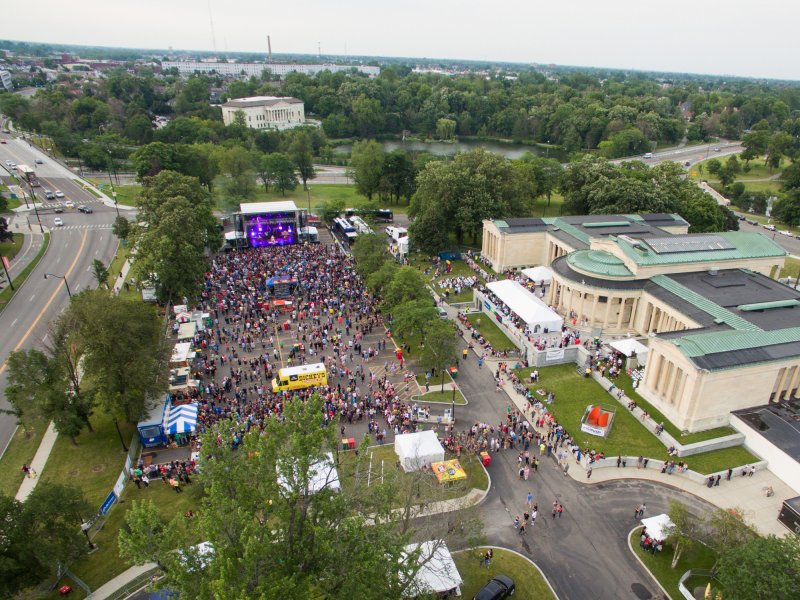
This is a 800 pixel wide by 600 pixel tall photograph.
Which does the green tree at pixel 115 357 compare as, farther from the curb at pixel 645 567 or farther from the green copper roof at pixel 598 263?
the green copper roof at pixel 598 263

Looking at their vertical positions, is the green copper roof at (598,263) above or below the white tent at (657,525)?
above

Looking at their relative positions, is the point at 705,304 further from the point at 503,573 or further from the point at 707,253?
the point at 503,573

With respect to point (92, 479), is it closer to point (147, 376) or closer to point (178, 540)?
point (147, 376)

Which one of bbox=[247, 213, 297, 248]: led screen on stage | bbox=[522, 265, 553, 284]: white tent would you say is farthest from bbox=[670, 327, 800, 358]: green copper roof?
bbox=[247, 213, 297, 248]: led screen on stage

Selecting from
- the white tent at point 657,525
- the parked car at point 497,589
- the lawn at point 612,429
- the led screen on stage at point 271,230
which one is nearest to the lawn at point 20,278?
the led screen on stage at point 271,230

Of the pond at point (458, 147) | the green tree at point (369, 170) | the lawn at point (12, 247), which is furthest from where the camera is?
the pond at point (458, 147)

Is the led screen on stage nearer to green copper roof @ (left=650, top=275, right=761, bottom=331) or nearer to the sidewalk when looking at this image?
green copper roof @ (left=650, top=275, right=761, bottom=331)
